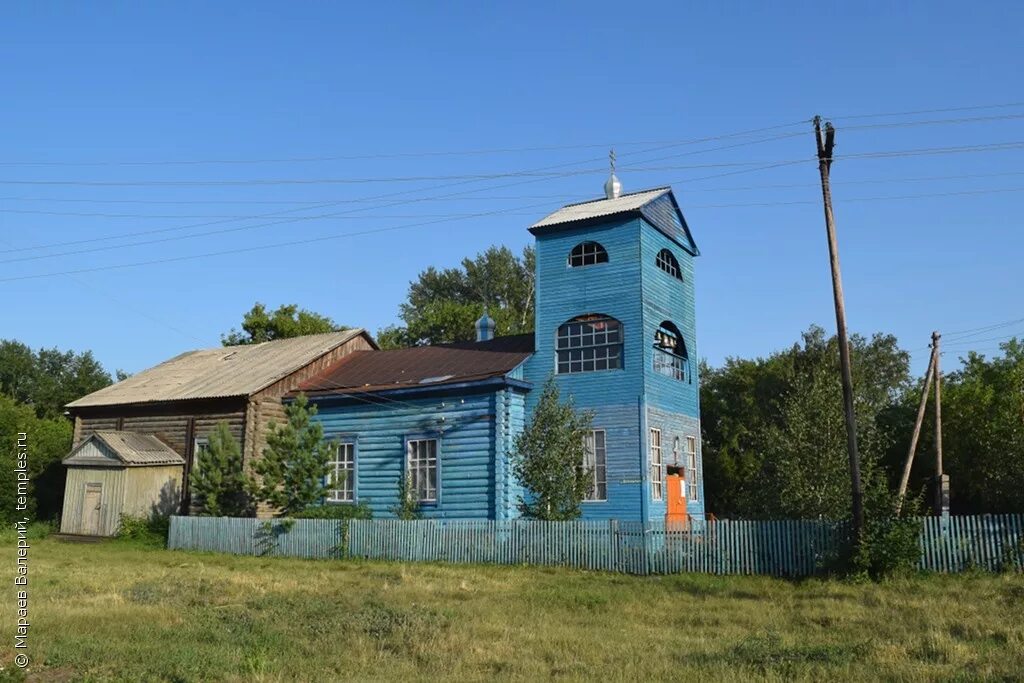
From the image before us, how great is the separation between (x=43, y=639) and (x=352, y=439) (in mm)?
16287

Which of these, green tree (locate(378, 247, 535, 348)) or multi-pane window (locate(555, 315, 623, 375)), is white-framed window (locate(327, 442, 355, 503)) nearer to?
multi-pane window (locate(555, 315, 623, 375))

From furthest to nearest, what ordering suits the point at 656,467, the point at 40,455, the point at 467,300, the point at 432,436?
the point at 467,300
the point at 40,455
the point at 432,436
the point at 656,467

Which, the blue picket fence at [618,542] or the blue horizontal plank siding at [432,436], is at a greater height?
the blue horizontal plank siding at [432,436]

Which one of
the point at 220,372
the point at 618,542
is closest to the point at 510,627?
the point at 618,542

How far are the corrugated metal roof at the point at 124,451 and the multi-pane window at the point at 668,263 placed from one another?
16726mm

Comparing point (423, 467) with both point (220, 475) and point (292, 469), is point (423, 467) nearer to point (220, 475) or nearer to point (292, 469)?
point (292, 469)

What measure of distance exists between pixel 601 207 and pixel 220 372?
1542 cm

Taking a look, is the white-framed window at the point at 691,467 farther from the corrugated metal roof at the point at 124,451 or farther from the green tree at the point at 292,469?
the corrugated metal roof at the point at 124,451

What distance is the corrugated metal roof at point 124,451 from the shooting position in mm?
28261

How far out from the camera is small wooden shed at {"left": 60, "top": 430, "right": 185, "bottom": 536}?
28.3 meters

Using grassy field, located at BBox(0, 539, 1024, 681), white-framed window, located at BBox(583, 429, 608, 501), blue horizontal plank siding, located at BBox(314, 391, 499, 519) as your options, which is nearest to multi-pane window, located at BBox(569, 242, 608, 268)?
blue horizontal plank siding, located at BBox(314, 391, 499, 519)

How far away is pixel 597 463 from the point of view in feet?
78.3

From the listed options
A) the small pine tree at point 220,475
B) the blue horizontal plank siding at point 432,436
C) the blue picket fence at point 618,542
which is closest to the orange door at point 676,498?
the blue horizontal plank siding at point 432,436

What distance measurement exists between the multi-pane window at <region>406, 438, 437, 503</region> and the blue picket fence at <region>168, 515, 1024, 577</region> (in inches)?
127
